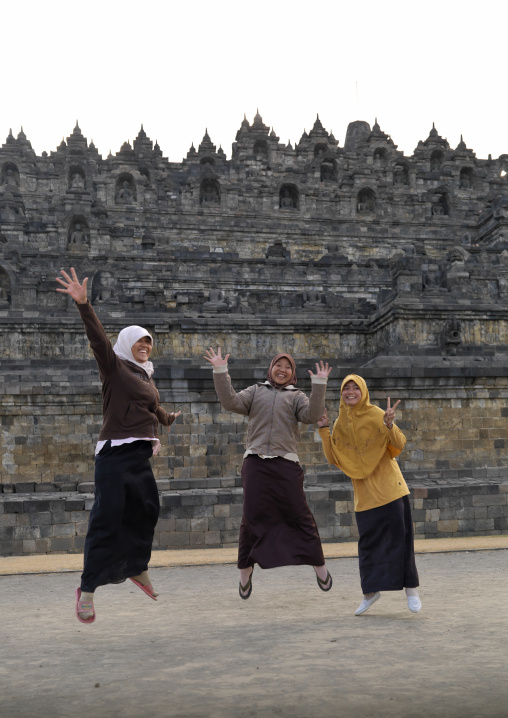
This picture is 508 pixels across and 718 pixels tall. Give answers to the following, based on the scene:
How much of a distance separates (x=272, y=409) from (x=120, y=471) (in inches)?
58.2

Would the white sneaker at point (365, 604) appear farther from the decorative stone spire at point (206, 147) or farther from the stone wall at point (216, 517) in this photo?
the decorative stone spire at point (206, 147)

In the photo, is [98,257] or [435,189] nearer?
[98,257]

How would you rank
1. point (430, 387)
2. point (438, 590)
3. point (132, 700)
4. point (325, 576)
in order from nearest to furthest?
point (132, 700), point (325, 576), point (438, 590), point (430, 387)

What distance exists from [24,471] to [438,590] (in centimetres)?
890

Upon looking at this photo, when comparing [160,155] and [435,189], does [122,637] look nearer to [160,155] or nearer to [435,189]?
[435,189]

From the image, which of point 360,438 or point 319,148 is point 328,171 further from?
point 360,438

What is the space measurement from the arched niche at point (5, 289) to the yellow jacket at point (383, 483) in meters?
17.6

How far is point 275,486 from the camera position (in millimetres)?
5875

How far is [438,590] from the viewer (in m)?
6.51

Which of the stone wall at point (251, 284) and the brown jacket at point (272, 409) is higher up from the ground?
the stone wall at point (251, 284)

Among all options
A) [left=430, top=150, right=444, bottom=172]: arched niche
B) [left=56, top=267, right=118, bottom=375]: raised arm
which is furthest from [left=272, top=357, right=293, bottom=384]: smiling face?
[left=430, top=150, right=444, bottom=172]: arched niche

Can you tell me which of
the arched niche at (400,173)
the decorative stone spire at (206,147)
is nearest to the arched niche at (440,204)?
the arched niche at (400,173)

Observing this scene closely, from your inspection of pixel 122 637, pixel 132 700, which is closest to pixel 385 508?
pixel 122 637

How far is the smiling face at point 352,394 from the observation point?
6043 mm
